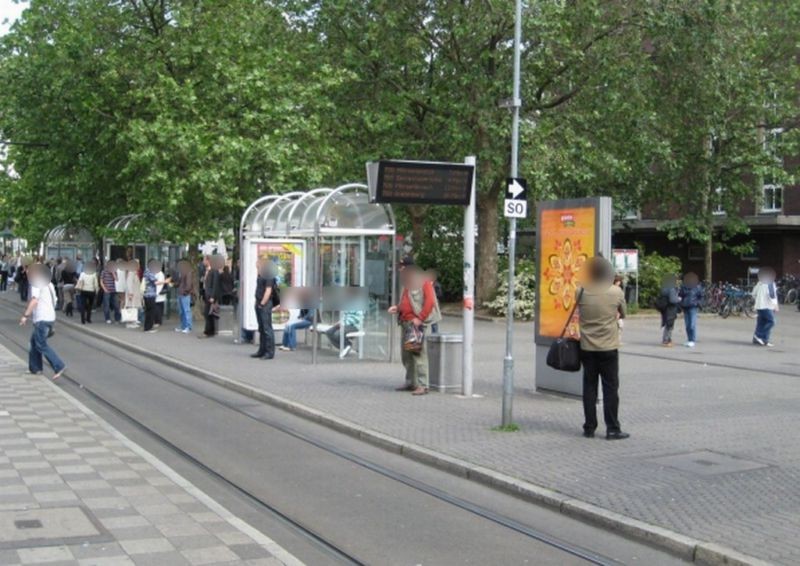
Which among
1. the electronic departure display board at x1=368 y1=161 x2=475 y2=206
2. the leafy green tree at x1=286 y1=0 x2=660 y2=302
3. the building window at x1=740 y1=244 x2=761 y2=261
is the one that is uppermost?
the leafy green tree at x1=286 y1=0 x2=660 y2=302

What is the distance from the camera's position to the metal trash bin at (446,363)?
1297cm

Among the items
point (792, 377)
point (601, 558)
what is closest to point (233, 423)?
point (601, 558)

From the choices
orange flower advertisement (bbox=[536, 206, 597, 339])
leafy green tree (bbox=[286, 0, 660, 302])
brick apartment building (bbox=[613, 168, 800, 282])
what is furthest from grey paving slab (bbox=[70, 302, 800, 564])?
brick apartment building (bbox=[613, 168, 800, 282])

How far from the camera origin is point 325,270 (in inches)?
671

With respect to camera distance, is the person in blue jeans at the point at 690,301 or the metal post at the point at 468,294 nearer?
the metal post at the point at 468,294

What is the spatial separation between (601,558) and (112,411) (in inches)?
283

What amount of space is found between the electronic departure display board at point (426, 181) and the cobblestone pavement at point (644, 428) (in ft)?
8.65

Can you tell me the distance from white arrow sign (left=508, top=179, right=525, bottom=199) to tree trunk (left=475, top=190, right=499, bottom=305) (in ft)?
65.1

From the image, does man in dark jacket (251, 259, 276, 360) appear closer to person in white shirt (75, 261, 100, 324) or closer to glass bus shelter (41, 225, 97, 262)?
person in white shirt (75, 261, 100, 324)

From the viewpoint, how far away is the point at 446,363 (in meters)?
13.0

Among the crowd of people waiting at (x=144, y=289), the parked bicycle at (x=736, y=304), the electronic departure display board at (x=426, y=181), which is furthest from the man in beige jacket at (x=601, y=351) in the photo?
the parked bicycle at (x=736, y=304)

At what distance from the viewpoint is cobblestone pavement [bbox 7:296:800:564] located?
6.91 m

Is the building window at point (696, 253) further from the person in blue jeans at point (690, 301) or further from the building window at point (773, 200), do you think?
the person in blue jeans at point (690, 301)

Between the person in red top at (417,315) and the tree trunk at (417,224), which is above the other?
the tree trunk at (417,224)
